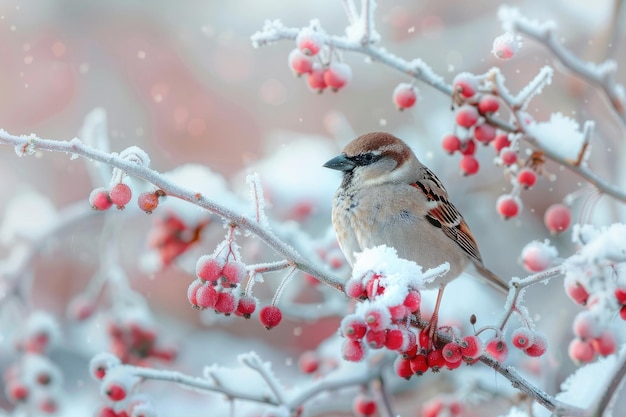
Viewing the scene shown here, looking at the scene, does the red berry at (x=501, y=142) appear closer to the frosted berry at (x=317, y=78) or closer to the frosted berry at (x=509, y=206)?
the frosted berry at (x=509, y=206)

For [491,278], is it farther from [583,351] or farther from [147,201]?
[147,201]

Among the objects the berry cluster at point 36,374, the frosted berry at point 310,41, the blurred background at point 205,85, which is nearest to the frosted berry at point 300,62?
the frosted berry at point 310,41

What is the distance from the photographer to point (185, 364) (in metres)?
4.07

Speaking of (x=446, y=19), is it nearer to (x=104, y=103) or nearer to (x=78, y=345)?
(x=104, y=103)

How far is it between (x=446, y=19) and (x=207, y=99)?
6.00 ft

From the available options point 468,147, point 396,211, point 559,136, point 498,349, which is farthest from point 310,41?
point 498,349

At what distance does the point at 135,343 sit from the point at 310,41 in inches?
59.4

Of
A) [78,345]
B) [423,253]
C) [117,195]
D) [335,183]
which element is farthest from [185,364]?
[117,195]

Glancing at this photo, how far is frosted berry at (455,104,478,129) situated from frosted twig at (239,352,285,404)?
82 cm

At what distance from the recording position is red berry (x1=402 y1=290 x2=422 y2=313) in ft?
4.51

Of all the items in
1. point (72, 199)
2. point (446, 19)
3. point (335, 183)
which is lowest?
point (335, 183)

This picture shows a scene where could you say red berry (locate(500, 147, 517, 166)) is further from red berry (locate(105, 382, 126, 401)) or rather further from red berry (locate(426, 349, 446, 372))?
Result: red berry (locate(105, 382, 126, 401))

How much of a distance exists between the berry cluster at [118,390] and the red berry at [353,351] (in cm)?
69

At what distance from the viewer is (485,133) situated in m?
1.99
